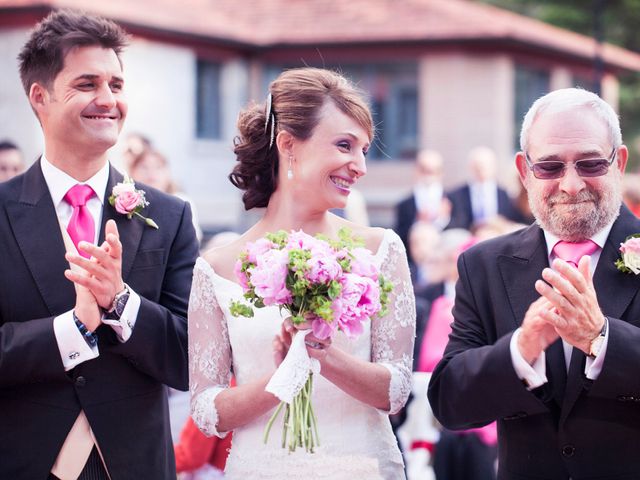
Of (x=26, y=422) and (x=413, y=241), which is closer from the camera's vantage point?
(x=26, y=422)

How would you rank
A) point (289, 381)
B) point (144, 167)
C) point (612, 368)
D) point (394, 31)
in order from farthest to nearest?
point (394, 31) < point (144, 167) < point (289, 381) < point (612, 368)

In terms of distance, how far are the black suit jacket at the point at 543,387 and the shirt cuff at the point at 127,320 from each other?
1.21 metres

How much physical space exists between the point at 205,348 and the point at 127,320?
36 cm

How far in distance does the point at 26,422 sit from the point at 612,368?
91.2 inches

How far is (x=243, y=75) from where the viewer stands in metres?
27.0

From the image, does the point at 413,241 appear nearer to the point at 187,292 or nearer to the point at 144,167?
the point at 144,167

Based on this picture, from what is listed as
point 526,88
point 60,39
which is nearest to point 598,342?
point 60,39

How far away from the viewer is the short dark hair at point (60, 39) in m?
4.66

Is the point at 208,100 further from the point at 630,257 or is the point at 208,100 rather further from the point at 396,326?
the point at 630,257

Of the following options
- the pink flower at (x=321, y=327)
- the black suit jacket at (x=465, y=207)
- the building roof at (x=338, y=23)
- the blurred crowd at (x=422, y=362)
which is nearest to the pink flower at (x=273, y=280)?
the pink flower at (x=321, y=327)

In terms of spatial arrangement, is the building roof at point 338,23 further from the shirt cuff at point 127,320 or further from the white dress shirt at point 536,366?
the white dress shirt at point 536,366

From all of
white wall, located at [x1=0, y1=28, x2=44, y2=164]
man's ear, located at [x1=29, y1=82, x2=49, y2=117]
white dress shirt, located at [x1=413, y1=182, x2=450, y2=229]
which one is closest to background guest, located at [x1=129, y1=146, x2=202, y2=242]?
man's ear, located at [x1=29, y1=82, x2=49, y2=117]

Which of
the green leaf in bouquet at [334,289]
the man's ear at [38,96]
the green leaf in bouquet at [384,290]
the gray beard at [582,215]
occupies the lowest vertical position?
the green leaf in bouquet at [384,290]

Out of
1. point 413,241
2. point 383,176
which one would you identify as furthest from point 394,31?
point 413,241
